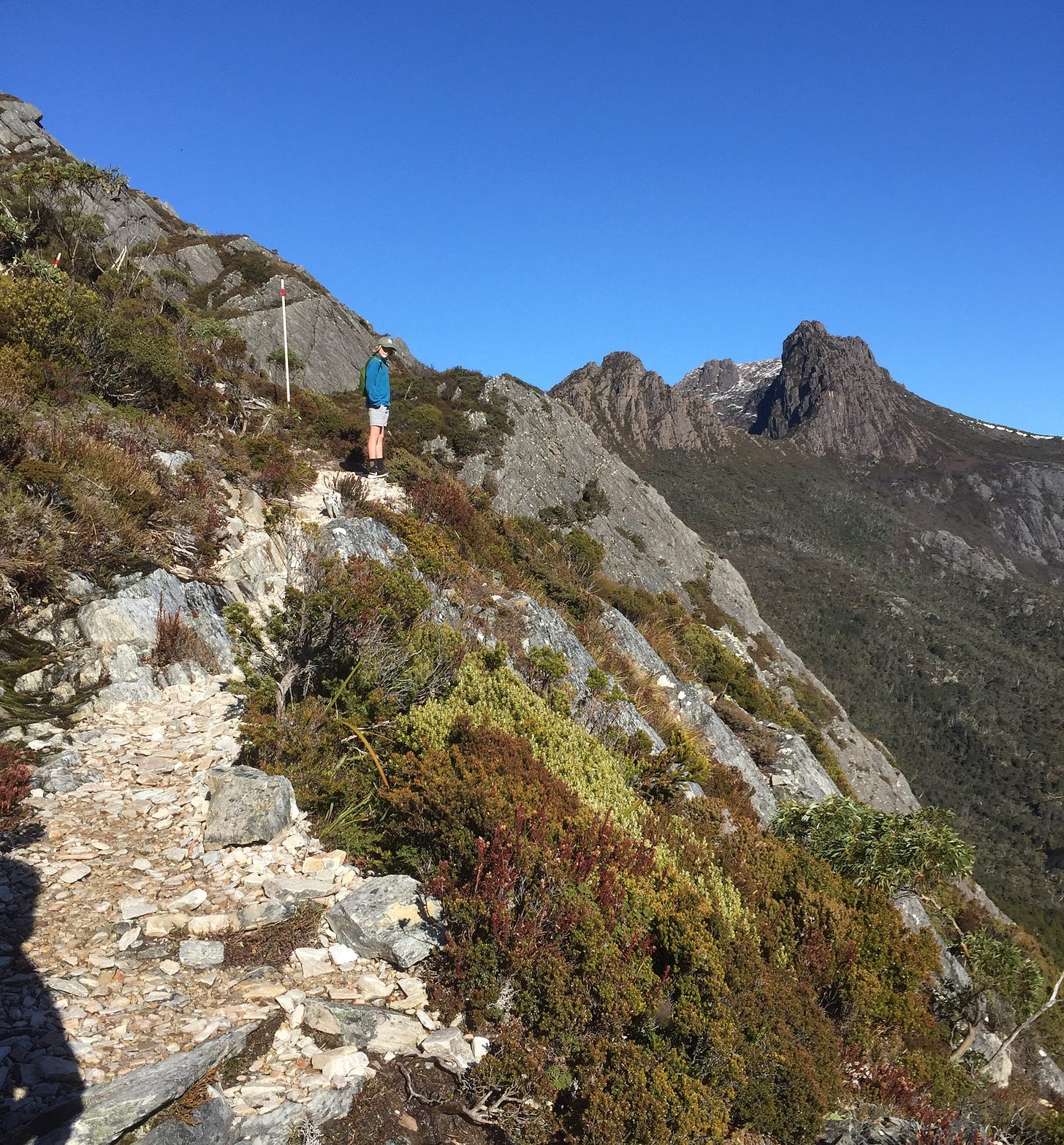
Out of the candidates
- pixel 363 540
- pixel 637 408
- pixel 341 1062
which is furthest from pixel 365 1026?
pixel 637 408

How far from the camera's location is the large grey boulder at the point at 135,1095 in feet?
7.63

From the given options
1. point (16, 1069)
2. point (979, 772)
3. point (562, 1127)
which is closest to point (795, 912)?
point (562, 1127)

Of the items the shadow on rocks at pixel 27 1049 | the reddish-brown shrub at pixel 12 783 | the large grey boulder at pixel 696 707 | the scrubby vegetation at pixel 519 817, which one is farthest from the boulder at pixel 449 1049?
the large grey boulder at pixel 696 707

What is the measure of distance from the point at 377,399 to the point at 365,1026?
995cm

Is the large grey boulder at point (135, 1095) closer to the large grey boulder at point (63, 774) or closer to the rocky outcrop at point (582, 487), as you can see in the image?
the large grey boulder at point (63, 774)

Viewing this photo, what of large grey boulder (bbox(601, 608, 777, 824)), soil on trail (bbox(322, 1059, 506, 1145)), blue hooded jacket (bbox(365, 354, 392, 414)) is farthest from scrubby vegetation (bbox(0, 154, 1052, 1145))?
blue hooded jacket (bbox(365, 354, 392, 414))

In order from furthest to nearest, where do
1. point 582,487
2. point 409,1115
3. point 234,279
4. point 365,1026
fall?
1. point 234,279
2. point 582,487
3. point 365,1026
4. point 409,1115

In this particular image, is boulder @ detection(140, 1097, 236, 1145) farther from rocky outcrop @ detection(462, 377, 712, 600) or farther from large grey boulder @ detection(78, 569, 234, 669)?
rocky outcrop @ detection(462, 377, 712, 600)

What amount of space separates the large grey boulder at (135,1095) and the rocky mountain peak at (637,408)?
6538 inches

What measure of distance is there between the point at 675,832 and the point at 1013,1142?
3117mm

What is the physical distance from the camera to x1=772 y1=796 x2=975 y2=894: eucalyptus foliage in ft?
23.9

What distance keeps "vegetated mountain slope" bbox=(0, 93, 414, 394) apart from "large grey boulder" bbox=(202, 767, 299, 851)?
72.1 feet

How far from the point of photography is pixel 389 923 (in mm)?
3961

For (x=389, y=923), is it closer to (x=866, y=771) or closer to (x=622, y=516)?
(x=622, y=516)
